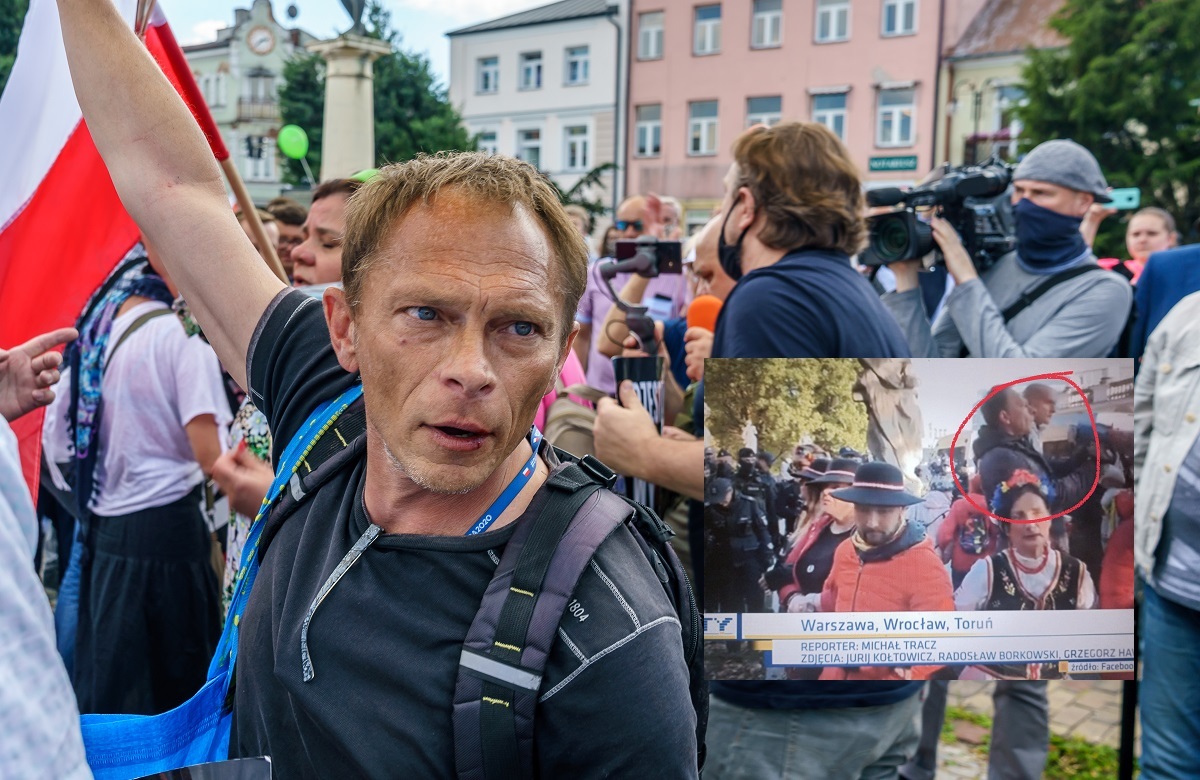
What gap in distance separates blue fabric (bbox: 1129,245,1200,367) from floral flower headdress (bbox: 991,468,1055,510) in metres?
1.20

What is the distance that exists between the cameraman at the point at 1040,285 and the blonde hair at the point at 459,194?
238 cm

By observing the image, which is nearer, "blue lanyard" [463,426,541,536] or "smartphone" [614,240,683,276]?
"blue lanyard" [463,426,541,536]

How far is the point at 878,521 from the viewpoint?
190cm

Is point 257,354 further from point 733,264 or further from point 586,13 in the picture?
point 586,13

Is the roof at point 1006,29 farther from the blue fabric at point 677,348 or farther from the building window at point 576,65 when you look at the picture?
the blue fabric at point 677,348

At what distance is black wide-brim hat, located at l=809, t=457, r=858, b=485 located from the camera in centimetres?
191

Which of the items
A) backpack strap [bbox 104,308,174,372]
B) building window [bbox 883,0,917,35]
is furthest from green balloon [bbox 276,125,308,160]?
building window [bbox 883,0,917,35]

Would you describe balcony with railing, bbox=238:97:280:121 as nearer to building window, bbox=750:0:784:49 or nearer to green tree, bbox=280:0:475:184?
green tree, bbox=280:0:475:184

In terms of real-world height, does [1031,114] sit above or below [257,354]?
above

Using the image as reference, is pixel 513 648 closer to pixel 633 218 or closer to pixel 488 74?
pixel 633 218

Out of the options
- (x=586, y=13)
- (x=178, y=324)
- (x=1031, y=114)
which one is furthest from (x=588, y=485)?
(x=586, y=13)

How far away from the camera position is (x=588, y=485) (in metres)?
1.34

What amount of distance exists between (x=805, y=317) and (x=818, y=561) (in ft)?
1.86

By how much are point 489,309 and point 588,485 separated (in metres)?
0.26
